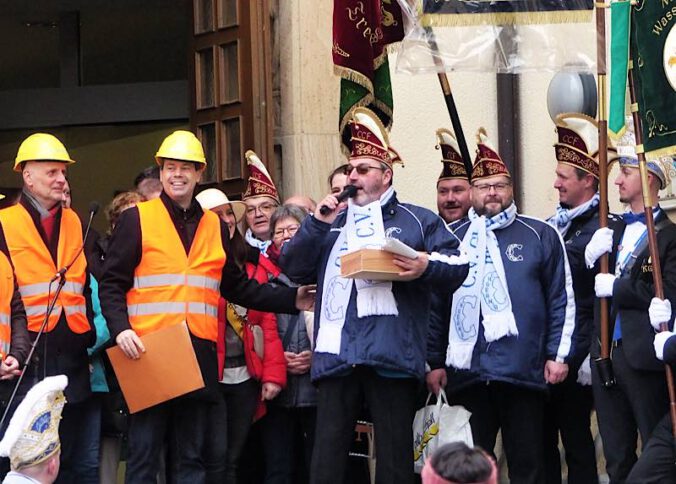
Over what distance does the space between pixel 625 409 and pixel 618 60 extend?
185 centimetres

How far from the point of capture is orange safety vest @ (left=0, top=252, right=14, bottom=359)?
908 centimetres

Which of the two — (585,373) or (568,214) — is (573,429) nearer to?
(585,373)

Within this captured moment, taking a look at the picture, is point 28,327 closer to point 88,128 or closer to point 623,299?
point 623,299

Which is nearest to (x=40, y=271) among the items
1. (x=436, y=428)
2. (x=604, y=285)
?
(x=436, y=428)

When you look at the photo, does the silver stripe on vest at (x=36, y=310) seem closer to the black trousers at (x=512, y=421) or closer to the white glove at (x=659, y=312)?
the black trousers at (x=512, y=421)

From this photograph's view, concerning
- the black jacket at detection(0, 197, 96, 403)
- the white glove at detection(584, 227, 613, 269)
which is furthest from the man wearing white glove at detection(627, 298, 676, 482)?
the black jacket at detection(0, 197, 96, 403)

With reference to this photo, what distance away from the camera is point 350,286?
9.08 meters

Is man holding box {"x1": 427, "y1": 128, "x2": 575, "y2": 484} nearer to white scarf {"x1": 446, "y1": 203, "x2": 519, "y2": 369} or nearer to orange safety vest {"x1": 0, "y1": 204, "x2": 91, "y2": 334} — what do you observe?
white scarf {"x1": 446, "y1": 203, "x2": 519, "y2": 369}

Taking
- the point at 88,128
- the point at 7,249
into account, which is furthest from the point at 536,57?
the point at 88,128

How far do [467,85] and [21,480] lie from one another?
6.43 metres

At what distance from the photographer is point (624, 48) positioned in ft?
30.0

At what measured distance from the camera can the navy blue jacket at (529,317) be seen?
9.53 metres


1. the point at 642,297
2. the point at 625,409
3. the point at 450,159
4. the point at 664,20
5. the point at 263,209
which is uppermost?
the point at 664,20

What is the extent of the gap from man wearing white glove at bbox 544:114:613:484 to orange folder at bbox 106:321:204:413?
85.5 inches
